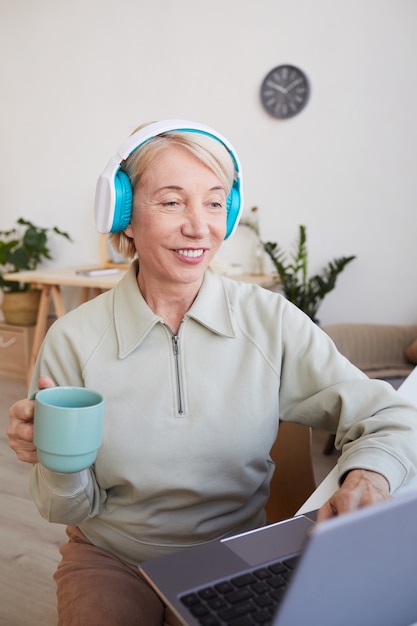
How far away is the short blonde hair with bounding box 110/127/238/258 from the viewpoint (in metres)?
1.11

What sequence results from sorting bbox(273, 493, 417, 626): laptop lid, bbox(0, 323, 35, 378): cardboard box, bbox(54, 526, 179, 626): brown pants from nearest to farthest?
bbox(273, 493, 417, 626): laptop lid
bbox(54, 526, 179, 626): brown pants
bbox(0, 323, 35, 378): cardboard box

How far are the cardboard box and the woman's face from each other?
343cm

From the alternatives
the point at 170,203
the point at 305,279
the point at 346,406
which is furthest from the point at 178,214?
the point at 305,279

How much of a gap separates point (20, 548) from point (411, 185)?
2.80 meters

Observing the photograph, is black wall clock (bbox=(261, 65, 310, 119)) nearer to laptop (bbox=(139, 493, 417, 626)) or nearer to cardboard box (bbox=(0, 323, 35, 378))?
cardboard box (bbox=(0, 323, 35, 378))

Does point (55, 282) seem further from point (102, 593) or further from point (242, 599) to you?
point (242, 599)

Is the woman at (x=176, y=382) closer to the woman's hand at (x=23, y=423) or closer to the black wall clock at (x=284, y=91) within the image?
the woman's hand at (x=23, y=423)

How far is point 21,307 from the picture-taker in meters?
4.41

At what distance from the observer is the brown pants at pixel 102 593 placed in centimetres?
96

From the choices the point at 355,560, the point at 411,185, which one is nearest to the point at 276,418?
the point at 355,560

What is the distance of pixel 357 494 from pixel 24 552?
70.5 inches

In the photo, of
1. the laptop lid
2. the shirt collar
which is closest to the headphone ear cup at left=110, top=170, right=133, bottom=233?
the shirt collar

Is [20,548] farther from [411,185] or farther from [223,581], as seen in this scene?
[411,185]

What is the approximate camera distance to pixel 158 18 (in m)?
4.05
